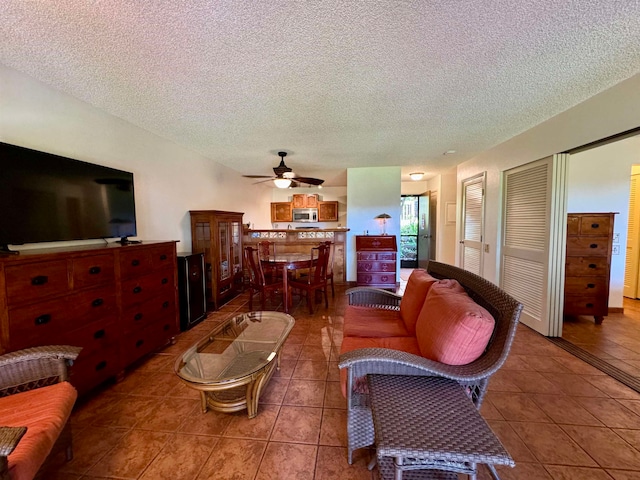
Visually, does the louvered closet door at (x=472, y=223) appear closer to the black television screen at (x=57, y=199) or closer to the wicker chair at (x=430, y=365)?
the wicker chair at (x=430, y=365)

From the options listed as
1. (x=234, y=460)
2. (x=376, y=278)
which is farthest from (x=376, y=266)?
(x=234, y=460)

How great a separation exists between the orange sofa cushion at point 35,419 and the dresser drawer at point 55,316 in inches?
14.1

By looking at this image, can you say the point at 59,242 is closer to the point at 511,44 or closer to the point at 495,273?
the point at 511,44

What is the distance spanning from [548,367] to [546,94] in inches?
94.6

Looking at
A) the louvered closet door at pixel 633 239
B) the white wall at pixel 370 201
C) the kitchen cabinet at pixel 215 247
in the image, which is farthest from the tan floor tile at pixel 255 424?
the louvered closet door at pixel 633 239

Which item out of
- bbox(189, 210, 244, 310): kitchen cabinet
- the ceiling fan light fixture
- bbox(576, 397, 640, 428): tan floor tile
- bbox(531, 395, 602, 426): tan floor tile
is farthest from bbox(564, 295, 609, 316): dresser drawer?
bbox(189, 210, 244, 310): kitchen cabinet

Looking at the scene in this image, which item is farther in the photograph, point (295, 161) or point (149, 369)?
point (295, 161)

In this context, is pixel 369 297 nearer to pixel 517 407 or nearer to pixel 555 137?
pixel 517 407

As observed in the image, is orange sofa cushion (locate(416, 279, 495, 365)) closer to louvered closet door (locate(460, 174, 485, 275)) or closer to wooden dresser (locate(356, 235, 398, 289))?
louvered closet door (locate(460, 174, 485, 275))

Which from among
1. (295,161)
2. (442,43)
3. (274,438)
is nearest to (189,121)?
(295,161)

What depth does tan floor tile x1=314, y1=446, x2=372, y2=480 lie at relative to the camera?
1.29 metres

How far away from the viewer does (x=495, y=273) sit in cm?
358

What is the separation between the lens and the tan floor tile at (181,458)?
Result: 51.3 inches

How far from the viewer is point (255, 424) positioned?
5.36ft
